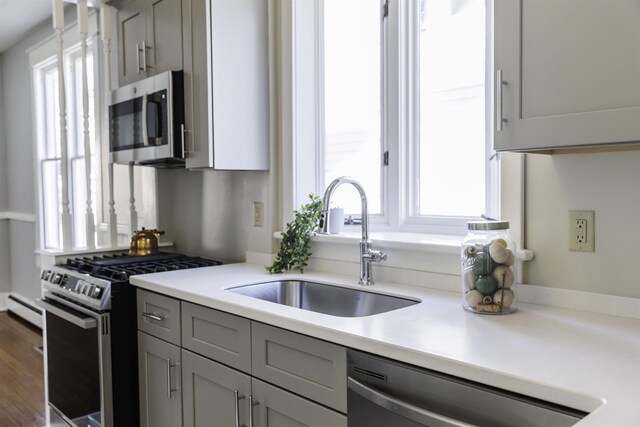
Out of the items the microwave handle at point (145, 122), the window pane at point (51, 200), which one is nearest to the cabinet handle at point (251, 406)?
the microwave handle at point (145, 122)

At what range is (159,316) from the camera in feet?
7.13

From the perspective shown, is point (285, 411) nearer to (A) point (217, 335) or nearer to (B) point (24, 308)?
(A) point (217, 335)

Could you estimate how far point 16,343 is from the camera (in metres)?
4.55

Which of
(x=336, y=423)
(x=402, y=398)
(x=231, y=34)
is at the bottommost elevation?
(x=336, y=423)

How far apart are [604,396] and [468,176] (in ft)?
4.07

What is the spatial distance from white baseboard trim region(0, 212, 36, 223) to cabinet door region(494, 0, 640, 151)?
490cm

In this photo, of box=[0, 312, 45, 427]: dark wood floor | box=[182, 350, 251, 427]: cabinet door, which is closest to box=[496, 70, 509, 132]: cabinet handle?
box=[182, 350, 251, 427]: cabinet door

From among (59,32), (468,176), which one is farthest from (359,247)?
(59,32)

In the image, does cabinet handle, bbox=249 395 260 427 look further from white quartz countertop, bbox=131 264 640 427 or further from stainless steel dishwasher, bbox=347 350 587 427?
stainless steel dishwasher, bbox=347 350 587 427

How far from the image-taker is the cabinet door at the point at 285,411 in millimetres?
1465

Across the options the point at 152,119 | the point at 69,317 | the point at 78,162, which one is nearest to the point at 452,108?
the point at 152,119

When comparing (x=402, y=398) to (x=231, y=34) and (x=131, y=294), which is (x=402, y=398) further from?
(x=231, y=34)

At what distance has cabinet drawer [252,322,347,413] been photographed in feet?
4.72

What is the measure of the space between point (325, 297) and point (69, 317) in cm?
115
